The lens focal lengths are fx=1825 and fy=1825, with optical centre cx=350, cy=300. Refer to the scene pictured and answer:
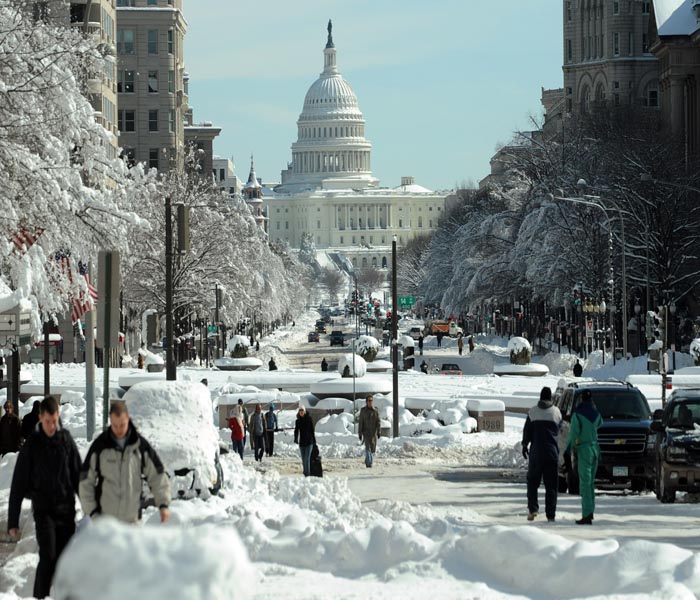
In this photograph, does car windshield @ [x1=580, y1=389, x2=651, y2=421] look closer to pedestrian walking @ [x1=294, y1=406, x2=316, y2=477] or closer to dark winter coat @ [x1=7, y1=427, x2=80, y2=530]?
pedestrian walking @ [x1=294, y1=406, x2=316, y2=477]

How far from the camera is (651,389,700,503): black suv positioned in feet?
74.5

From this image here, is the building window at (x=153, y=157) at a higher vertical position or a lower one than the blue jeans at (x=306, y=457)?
higher

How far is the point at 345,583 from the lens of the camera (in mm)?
12820

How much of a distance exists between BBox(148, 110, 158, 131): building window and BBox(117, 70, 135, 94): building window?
179cm

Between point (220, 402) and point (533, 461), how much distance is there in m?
23.8

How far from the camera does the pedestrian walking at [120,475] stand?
11.9 m

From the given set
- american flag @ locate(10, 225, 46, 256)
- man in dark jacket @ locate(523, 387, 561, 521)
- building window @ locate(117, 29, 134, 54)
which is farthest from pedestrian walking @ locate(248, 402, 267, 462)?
building window @ locate(117, 29, 134, 54)

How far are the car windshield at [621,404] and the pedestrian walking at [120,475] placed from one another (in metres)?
14.3

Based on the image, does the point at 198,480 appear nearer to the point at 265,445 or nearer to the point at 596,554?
the point at 596,554

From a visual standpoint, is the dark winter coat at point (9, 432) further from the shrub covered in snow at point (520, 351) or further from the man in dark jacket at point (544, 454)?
the shrub covered in snow at point (520, 351)

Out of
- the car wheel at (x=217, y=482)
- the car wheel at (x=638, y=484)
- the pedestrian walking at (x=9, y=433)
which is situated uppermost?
the pedestrian walking at (x=9, y=433)

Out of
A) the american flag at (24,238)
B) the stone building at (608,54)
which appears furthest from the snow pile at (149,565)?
the stone building at (608,54)

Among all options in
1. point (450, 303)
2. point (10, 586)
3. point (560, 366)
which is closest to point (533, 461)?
point (10, 586)

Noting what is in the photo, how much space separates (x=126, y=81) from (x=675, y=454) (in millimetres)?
93374
